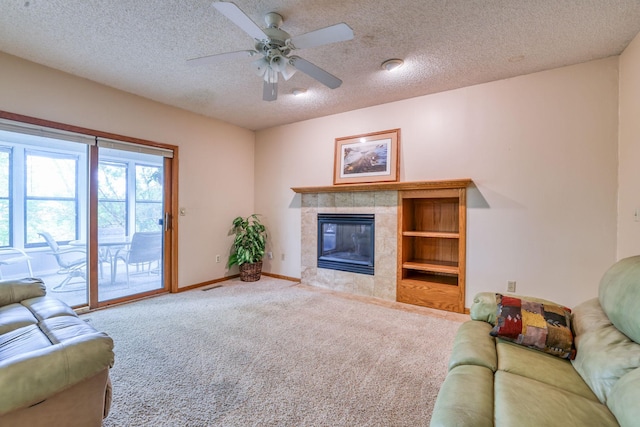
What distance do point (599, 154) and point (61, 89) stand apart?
18.0 feet

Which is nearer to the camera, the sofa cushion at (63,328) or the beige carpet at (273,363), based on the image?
the sofa cushion at (63,328)

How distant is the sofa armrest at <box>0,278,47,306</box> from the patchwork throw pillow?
319 cm

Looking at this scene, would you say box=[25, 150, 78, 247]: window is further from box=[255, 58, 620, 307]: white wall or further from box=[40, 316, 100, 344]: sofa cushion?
box=[255, 58, 620, 307]: white wall

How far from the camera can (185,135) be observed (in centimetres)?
422

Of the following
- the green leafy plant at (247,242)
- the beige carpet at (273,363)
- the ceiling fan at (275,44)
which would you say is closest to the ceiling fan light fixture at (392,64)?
the ceiling fan at (275,44)

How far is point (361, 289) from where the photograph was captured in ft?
13.3

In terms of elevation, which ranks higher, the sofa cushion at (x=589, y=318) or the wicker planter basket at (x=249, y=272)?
the sofa cushion at (x=589, y=318)

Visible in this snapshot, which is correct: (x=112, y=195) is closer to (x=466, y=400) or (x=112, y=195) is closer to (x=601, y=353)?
(x=466, y=400)

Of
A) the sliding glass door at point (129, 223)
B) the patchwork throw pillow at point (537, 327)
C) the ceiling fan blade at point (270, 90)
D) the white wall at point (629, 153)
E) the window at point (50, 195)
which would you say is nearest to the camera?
the patchwork throw pillow at point (537, 327)

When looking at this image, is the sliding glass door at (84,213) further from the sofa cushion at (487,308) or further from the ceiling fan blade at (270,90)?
the sofa cushion at (487,308)

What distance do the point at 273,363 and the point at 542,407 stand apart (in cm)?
170

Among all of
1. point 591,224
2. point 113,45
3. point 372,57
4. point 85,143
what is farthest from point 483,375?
point 85,143

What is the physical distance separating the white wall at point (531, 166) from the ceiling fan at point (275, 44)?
1.77 metres

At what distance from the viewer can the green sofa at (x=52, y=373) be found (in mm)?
1070
